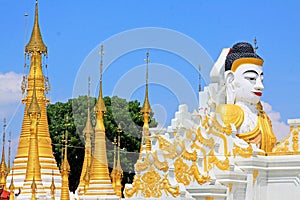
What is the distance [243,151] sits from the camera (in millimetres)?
15805

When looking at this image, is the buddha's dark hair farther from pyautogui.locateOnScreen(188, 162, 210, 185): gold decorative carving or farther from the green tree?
the green tree

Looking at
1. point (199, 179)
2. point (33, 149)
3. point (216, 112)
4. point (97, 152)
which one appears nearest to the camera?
point (199, 179)

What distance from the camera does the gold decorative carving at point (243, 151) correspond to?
15.7 meters

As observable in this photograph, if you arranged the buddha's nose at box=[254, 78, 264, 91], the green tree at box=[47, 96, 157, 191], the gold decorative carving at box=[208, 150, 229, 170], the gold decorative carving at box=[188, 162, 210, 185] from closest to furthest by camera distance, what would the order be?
the gold decorative carving at box=[188, 162, 210, 185]
the gold decorative carving at box=[208, 150, 229, 170]
the buddha's nose at box=[254, 78, 264, 91]
the green tree at box=[47, 96, 157, 191]

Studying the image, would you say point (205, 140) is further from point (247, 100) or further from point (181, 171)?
point (247, 100)

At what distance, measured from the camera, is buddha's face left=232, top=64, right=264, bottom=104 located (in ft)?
54.9

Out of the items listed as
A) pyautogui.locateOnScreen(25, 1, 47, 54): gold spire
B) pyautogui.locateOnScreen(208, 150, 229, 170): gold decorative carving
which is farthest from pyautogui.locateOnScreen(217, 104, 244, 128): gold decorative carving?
pyautogui.locateOnScreen(25, 1, 47, 54): gold spire

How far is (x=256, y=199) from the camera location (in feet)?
51.5

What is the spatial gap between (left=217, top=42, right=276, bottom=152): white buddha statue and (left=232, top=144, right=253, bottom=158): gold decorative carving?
580 mm

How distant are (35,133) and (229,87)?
12.0 meters

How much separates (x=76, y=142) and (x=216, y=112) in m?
25.9

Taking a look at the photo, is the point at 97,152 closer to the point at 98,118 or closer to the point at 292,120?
the point at 98,118

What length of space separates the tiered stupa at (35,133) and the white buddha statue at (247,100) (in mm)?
11895

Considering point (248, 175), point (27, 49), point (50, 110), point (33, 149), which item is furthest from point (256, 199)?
point (50, 110)
